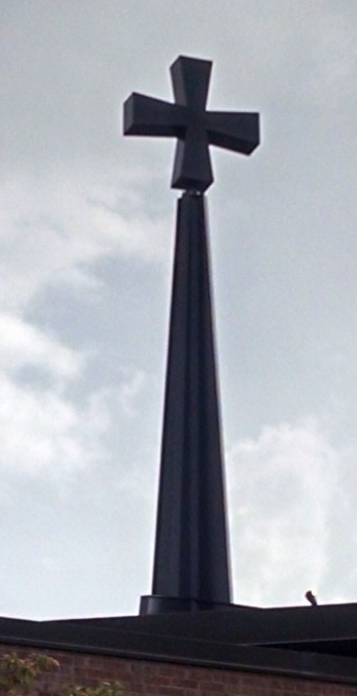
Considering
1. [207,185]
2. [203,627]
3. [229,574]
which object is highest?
[207,185]

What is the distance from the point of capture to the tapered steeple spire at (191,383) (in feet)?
84.0

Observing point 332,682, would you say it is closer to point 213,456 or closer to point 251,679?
point 251,679

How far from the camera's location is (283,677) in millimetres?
16422

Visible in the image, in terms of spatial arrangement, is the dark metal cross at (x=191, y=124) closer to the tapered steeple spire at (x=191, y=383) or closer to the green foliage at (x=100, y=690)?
the tapered steeple spire at (x=191, y=383)

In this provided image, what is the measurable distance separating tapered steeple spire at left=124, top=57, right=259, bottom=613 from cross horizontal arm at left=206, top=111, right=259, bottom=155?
0.02 metres

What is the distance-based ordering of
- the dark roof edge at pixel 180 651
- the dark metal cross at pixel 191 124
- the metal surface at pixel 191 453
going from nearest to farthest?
the dark roof edge at pixel 180 651 → the metal surface at pixel 191 453 → the dark metal cross at pixel 191 124

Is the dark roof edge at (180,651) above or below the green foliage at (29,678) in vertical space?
above

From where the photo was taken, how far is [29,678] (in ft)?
48.9

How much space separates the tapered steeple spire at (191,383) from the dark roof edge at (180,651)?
8.53 meters

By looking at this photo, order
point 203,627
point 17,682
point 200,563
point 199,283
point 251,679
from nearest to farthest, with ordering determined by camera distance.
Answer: point 17,682, point 251,679, point 203,627, point 200,563, point 199,283

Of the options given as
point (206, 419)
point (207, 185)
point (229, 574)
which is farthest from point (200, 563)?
point (207, 185)

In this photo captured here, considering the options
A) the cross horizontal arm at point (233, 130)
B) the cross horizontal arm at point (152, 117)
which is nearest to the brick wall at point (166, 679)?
the cross horizontal arm at point (152, 117)

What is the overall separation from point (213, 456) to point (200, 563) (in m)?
1.84

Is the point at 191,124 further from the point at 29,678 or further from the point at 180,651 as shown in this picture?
the point at 29,678
